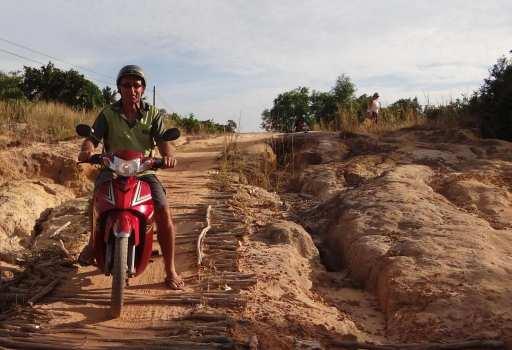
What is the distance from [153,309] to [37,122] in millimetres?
9270

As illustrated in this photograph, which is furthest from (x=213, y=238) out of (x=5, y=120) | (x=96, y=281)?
(x=5, y=120)

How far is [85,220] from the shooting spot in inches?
242

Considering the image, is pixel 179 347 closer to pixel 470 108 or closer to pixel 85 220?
pixel 85 220

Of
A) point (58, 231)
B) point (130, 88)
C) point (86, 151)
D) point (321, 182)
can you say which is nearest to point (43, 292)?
point (86, 151)

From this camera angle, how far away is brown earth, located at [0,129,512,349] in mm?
3453

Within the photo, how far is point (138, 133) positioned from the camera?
4.26 meters

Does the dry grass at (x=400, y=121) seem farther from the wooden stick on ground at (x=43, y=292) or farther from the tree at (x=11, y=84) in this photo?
the tree at (x=11, y=84)

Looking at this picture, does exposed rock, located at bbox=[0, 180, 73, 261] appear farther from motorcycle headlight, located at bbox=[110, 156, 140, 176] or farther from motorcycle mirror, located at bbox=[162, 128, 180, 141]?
motorcycle mirror, located at bbox=[162, 128, 180, 141]

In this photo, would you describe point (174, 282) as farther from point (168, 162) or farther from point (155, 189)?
point (168, 162)

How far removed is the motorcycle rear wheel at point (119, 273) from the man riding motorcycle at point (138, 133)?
53 cm

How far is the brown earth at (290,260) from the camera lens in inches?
136

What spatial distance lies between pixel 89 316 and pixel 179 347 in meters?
0.93

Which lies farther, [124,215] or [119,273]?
[124,215]

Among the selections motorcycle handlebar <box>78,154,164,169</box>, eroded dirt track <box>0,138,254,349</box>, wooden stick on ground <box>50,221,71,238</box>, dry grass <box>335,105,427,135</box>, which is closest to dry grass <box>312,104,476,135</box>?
dry grass <box>335,105,427,135</box>
